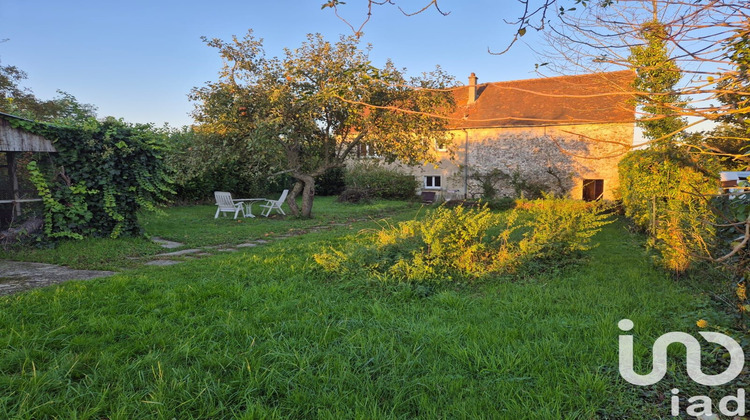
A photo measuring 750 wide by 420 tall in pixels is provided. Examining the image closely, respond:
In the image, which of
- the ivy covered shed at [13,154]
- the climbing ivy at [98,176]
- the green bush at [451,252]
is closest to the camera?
the green bush at [451,252]

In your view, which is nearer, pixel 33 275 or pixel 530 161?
pixel 33 275

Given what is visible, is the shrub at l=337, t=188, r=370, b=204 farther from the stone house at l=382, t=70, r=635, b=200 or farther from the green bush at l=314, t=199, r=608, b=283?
the green bush at l=314, t=199, r=608, b=283

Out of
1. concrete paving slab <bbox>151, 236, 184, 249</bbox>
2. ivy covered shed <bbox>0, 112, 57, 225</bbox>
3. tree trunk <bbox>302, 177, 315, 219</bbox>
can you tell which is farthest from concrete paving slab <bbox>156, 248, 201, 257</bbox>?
tree trunk <bbox>302, 177, 315, 219</bbox>

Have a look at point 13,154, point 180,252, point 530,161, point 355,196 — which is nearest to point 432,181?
point 530,161

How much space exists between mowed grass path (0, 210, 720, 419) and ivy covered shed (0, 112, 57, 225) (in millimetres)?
4032

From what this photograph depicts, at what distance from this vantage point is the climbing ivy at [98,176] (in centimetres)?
666

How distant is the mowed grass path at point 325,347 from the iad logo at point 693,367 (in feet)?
0.31

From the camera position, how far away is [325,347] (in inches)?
107

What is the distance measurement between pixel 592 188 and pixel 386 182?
10837mm

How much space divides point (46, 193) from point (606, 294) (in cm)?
891

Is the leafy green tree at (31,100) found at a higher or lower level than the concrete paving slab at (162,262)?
higher

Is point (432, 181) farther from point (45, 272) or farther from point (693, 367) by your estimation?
point (693, 367)

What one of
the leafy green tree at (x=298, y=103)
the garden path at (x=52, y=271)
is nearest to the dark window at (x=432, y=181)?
the leafy green tree at (x=298, y=103)

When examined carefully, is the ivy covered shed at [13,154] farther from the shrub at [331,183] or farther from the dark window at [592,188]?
the dark window at [592,188]
